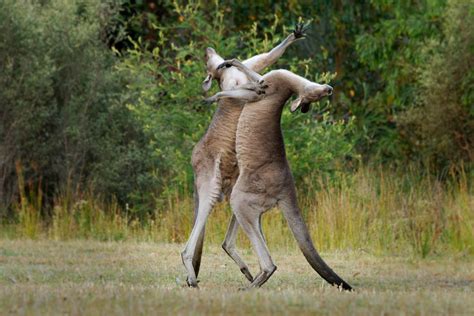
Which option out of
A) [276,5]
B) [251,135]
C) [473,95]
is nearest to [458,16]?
[473,95]

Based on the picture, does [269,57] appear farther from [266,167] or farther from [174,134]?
[174,134]

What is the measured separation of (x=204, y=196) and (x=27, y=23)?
977cm

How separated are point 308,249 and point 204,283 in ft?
4.39

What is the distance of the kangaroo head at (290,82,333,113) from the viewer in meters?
9.32

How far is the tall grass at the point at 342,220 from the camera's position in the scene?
49.6 ft

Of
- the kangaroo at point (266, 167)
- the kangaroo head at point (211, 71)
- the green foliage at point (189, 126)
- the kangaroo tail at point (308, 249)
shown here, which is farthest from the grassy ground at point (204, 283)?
the green foliage at point (189, 126)

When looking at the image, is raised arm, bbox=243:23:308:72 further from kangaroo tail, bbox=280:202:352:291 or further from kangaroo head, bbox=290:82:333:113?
kangaroo tail, bbox=280:202:352:291

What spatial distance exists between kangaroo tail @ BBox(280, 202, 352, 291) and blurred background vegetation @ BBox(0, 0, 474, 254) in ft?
17.5

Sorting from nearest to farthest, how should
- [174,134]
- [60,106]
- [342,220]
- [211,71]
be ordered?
[211,71] < [342,220] < [174,134] < [60,106]

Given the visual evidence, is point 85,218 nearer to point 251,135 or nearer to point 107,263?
point 107,263

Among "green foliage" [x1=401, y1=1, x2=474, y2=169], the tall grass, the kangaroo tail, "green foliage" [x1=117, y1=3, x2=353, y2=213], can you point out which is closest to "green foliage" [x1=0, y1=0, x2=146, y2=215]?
"green foliage" [x1=117, y1=3, x2=353, y2=213]

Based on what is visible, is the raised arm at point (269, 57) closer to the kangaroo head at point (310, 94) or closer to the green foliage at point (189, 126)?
the kangaroo head at point (310, 94)

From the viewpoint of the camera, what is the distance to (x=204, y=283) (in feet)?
34.3

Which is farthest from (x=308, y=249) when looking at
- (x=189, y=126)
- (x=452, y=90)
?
(x=452, y=90)
